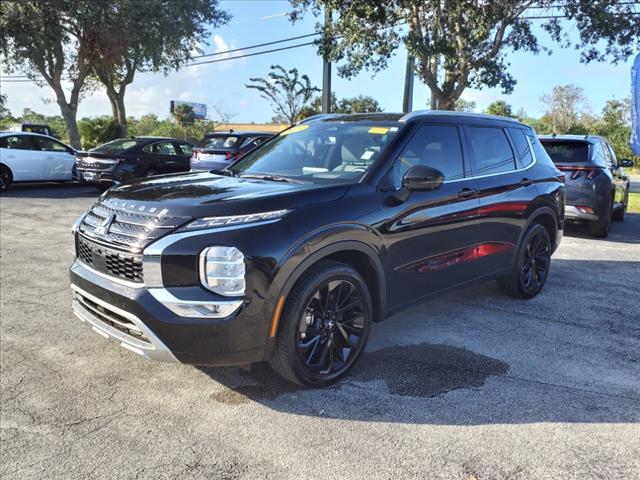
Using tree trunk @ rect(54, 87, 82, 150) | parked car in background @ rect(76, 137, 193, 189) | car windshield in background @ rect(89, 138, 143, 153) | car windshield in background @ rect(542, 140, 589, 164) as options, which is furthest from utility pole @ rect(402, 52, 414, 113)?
tree trunk @ rect(54, 87, 82, 150)

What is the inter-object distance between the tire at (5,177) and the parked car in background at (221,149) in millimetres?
4738

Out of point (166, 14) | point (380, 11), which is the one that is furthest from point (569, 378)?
point (166, 14)

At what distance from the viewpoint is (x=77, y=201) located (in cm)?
1216

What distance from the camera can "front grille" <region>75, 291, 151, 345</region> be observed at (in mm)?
2996

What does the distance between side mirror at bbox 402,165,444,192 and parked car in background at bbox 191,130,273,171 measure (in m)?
8.85

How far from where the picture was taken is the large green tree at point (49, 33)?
19.3m

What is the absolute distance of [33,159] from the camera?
13.7 m

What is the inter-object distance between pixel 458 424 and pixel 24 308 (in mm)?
3982

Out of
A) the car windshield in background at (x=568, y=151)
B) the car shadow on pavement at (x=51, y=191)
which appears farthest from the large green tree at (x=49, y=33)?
the car windshield in background at (x=568, y=151)

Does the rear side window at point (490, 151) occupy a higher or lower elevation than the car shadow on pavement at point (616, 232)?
higher

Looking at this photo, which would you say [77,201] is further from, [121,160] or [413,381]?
[413,381]

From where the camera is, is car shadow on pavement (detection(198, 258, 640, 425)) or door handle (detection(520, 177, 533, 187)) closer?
car shadow on pavement (detection(198, 258, 640, 425))

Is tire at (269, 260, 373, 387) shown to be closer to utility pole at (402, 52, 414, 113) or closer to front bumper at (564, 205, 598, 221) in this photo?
front bumper at (564, 205, 598, 221)

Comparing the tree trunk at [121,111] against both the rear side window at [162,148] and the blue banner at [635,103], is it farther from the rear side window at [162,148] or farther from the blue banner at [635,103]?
the blue banner at [635,103]
